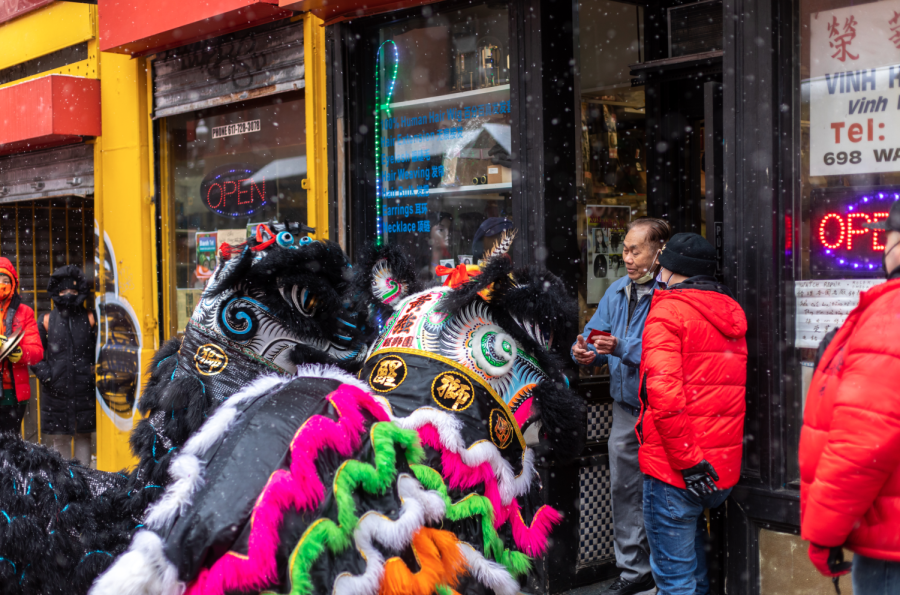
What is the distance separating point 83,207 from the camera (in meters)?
10.2

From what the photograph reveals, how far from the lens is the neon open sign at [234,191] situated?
6824 millimetres

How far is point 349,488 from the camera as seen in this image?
2.07 meters

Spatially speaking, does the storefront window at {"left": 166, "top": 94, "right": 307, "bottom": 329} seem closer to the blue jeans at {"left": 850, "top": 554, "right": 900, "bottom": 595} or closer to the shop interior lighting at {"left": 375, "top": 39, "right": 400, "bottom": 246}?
the shop interior lighting at {"left": 375, "top": 39, "right": 400, "bottom": 246}

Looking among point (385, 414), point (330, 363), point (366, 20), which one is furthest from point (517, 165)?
point (385, 414)

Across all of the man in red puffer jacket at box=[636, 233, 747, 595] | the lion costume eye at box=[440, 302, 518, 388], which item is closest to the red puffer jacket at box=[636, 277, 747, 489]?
the man in red puffer jacket at box=[636, 233, 747, 595]

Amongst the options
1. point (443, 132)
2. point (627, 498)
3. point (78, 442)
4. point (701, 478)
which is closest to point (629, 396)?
point (627, 498)

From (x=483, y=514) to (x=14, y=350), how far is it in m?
5.40

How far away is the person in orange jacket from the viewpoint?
256 inches

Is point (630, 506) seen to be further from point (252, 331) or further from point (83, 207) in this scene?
point (83, 207)

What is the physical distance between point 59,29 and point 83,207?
2.45 metres

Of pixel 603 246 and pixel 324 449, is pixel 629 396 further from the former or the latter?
pixel 324 449

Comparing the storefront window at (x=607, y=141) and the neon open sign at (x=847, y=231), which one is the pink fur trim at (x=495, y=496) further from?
the storefront window at (x=607, y=141)

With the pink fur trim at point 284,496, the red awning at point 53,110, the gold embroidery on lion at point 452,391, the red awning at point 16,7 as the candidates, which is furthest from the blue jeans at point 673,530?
the red awning at point 16,7

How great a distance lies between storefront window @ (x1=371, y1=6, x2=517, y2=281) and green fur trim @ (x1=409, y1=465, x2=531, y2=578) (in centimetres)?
247
